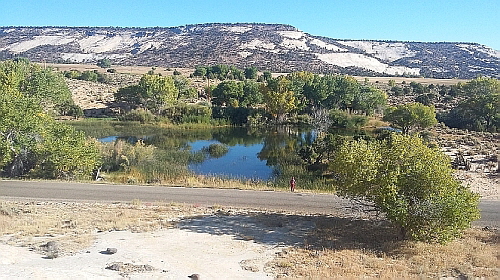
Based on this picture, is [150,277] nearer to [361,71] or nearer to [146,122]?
[146,122]

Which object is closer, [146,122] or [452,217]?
[452,217]

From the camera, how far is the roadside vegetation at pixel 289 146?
16.9 m

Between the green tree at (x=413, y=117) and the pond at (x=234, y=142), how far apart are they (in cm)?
1137

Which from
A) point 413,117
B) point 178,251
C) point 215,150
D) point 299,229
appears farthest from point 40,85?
point 178,251

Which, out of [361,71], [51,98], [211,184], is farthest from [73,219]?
[361,71]

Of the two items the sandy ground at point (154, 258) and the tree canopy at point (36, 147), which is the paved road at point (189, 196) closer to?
the tree canopy at point (36, 147)

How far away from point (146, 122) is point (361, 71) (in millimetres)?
136600

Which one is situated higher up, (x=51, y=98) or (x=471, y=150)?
(x=51, y=98)

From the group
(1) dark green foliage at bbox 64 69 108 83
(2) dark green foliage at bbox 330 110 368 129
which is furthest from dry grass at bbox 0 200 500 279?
(1) dark green foliage at bbox 64 69 108 83

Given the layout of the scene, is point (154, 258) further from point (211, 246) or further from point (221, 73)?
point (221, 73)

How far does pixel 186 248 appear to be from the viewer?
52.2 feet

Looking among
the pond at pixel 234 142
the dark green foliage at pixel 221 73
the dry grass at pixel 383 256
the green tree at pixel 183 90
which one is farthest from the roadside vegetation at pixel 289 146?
the dark green foliage at pixel 221 73

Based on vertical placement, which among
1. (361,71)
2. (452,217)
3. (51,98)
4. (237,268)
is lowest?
(237,268)

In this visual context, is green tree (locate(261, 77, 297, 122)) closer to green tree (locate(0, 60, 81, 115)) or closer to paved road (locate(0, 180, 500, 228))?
green tree (locate(0, 60, 81, 115))
